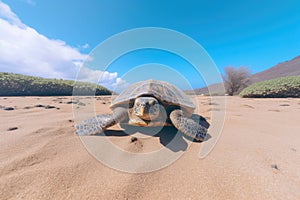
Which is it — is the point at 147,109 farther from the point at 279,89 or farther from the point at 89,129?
the point at 279,89

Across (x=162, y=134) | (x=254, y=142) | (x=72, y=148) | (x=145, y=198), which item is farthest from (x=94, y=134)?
(x=254, y=142)

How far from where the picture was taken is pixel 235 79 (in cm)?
1397

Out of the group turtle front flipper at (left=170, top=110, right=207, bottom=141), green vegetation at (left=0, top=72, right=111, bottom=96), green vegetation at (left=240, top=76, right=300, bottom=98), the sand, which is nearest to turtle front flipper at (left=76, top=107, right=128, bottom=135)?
the sand

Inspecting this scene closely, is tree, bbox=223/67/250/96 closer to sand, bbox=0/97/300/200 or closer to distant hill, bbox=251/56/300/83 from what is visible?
distant hill, bbox=251/56/300/83

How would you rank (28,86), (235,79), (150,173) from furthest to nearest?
(235,79) < (28,86) < (150,173)

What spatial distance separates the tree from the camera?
13898 millimetres

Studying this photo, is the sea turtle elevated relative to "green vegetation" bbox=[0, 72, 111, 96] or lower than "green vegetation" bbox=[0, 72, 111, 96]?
lower

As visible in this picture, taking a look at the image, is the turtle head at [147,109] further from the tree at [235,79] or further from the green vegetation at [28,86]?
the tree at [235,79]

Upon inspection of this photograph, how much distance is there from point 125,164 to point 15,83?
11636 mm

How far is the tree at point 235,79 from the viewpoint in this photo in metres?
13.9

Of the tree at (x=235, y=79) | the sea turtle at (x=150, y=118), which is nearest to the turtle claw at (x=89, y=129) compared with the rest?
the sea turtle at (x=150, y=118)

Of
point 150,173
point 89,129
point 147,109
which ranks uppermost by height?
point 147,109

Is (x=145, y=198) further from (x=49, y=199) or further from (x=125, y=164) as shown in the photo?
(x=49, y=199)

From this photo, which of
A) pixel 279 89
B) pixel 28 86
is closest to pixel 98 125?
pixel 28 86
